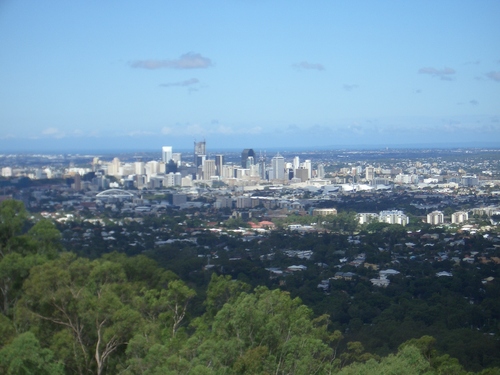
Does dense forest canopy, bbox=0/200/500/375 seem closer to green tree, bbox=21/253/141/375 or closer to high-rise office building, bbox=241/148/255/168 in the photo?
green tree, bbox=21/253/141/375

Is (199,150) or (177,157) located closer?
(199,150)

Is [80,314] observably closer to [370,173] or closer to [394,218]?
[394,218]

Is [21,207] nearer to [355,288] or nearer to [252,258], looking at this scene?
[355,288]

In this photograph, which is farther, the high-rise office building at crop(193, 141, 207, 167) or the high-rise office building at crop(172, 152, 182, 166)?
the high-rise office building at crop(172, 152, 182, 166)

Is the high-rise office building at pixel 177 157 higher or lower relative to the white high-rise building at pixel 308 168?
higher

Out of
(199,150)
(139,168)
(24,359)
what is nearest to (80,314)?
(24,359)

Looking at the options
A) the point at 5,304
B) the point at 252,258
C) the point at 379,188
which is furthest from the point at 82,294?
the point at 379,188

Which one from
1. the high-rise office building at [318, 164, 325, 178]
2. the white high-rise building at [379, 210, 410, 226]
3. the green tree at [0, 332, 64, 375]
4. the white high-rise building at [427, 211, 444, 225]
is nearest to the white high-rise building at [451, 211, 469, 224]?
the white high-rise building at [427, 211, 444, 225]

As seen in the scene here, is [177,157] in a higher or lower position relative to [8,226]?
lower

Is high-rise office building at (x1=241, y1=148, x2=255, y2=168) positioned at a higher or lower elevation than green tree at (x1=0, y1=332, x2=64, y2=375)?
higher

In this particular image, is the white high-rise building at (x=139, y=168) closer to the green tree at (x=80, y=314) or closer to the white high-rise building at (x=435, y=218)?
the white high-rise building at (x=435, y=218)

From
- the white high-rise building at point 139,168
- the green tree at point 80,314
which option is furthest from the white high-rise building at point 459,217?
the white high-rise building at point 139,168
